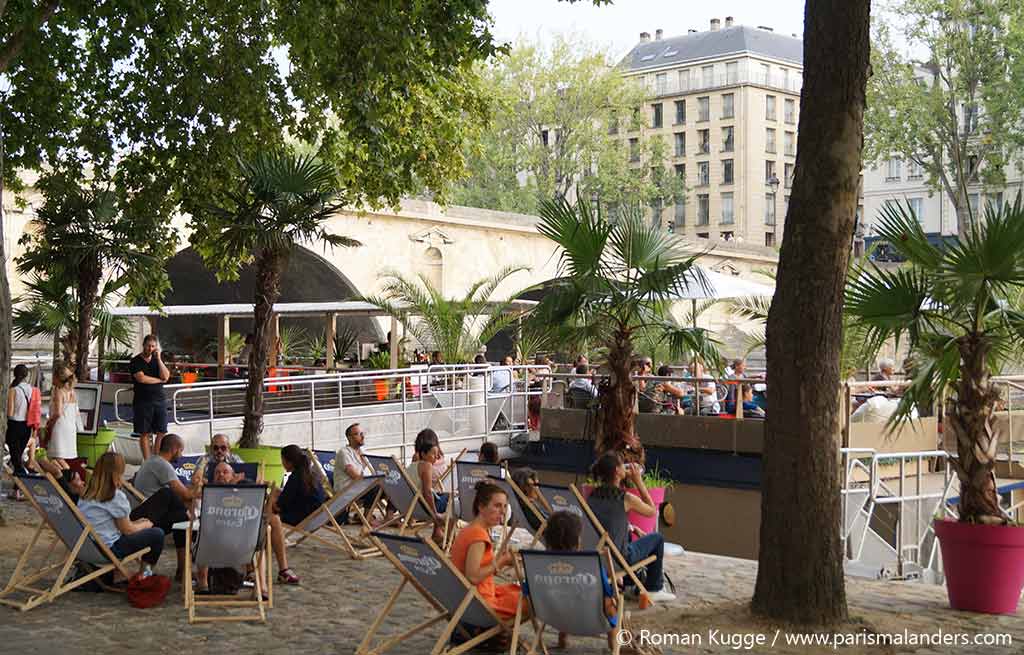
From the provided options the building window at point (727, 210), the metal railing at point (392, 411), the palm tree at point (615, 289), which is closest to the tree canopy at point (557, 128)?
the building window at point (727, 210)

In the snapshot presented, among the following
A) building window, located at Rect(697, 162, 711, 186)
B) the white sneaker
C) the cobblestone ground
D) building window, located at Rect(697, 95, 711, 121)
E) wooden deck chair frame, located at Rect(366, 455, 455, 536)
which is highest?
building window, located at Rect(697, 95, 711, 121)

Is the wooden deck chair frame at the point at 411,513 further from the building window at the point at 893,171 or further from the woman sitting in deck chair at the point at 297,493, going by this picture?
the building window at the point at 893,171

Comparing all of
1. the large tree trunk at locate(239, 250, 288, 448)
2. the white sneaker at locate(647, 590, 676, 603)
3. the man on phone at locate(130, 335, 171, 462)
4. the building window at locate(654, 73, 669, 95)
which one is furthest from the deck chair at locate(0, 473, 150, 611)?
the building window at locate(654, 73, 669, 95)

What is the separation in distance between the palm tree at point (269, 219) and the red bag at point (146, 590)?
5938 millimetres

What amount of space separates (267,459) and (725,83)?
226 ft

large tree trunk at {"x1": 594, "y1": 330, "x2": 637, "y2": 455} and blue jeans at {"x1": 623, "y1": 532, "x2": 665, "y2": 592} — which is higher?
large tree trunk at {"x1": 594, "y1": 330, "x2": 637, "y2": 455}

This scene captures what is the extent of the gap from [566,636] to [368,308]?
1726 centimetres

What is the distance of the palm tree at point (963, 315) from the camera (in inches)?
329

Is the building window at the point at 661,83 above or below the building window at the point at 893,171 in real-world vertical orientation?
above

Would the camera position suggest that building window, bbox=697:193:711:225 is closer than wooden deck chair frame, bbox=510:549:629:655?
No

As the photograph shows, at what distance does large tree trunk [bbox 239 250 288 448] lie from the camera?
47.1 feet

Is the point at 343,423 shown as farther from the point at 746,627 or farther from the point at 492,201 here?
the point at 492,201

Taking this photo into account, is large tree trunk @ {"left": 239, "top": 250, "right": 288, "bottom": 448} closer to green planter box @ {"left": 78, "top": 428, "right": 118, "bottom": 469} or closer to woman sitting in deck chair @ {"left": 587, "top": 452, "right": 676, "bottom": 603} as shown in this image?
green planter box @ {"left": 78, "top": 428, "right": 118, "bottom": 469}

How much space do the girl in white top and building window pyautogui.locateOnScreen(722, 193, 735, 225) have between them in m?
67.7
